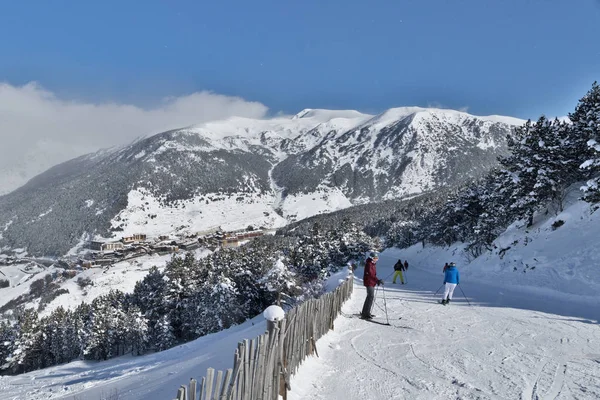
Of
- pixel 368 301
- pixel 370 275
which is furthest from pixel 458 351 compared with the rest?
pixel 368 301

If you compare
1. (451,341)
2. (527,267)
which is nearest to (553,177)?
(527,267)

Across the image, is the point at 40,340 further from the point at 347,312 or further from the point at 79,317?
the point at 347,312

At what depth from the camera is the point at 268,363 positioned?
4.86 m

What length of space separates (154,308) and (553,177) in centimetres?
4730

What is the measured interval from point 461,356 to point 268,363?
14.5 feet

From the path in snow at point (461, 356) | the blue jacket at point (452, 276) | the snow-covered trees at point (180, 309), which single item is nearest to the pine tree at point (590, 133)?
the path in snow at point (461, 356)

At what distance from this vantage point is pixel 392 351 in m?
7.77

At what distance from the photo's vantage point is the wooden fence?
143 inches

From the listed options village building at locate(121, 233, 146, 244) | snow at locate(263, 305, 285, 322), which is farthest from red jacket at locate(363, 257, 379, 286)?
village building at locate(121, 233, 146, 244)

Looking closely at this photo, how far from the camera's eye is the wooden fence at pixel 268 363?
363 centimetres

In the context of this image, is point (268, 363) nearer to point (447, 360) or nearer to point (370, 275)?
point (447, 360)

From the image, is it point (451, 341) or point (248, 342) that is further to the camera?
point (451, 341)

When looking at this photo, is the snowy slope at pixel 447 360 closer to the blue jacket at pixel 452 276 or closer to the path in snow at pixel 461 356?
the path in snow at pixel 461 356

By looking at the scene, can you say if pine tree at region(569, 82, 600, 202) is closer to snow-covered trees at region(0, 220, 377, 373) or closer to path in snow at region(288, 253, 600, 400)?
path in snow at region(288, 253, 600, 400)
